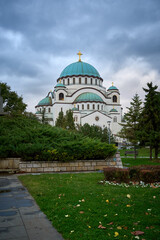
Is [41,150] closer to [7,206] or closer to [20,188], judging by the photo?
[20,188]

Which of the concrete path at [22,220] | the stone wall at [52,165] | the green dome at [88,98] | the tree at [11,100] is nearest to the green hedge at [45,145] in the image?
the stone wall at [52,165]

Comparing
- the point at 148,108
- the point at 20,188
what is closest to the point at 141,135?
the point at 148,108

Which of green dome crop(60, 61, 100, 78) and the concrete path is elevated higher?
green dome crop(60, 61, 100, 78)

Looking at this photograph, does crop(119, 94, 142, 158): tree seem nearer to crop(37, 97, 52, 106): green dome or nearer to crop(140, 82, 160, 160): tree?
crop(140, 82, 160, 160): tree

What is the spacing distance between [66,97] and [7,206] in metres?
64.8

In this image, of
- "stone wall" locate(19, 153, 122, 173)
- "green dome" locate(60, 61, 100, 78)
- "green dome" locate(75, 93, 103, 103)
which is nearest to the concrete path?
"stone wall" locate(19, 153, 122, 173)

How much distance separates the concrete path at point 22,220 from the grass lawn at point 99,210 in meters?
0.17

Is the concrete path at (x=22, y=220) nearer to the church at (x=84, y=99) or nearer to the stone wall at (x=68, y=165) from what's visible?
the stone wall at (x=68, y=165)

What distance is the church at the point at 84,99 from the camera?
64.9m

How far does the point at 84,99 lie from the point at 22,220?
205ft

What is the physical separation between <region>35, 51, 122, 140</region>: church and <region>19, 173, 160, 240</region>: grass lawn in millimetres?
55778

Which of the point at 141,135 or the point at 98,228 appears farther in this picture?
the point at 141,135

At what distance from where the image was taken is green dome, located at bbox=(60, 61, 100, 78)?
242 feet

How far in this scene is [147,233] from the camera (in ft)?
13.4
